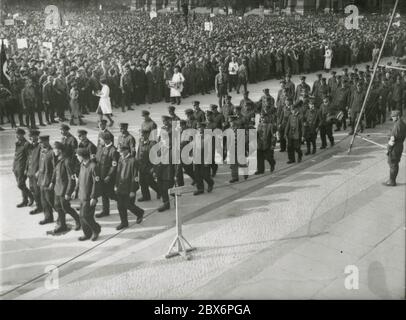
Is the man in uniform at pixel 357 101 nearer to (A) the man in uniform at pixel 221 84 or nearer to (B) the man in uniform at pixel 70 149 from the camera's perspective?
(A) the man in uniform at pixel 221 84

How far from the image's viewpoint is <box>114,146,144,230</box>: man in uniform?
9.57 metres

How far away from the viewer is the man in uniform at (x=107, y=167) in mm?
9953

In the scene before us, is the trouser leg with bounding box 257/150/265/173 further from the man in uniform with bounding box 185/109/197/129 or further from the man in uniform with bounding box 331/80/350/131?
the man in uniform with bounding box 331/80/350/131


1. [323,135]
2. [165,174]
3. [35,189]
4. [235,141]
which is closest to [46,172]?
[35,189]

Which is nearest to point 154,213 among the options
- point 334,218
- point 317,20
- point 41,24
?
point 334,218

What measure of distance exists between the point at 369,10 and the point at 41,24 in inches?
991

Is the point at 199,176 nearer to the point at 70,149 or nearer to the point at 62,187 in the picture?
the point at 70,149

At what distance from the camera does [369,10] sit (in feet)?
136

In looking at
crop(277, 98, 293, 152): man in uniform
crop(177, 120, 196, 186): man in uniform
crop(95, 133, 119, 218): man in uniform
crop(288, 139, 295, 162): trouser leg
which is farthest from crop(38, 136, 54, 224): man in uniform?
crop(277, 98, 293, 152): man in uniform

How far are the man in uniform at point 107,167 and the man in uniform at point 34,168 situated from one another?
123 cm

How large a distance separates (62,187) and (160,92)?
10.7 metres

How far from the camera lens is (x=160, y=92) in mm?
19781
